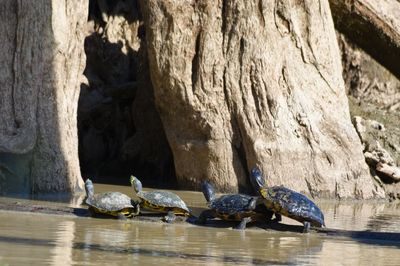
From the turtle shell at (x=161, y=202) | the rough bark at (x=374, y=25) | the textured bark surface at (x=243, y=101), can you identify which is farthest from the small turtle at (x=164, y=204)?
the rough bark at (x=374, y=25)

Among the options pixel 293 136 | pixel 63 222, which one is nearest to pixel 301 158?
pixel 293 136

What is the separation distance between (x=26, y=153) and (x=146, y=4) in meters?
2.90

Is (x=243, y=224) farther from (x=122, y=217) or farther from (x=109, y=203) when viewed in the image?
(x=109, y=203)

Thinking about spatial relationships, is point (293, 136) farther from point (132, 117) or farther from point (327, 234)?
point (327, 234)

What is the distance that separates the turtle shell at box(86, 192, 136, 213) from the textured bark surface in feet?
13.6

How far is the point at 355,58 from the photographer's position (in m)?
17.7

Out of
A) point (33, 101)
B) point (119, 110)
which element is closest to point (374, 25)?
point (119, 110)

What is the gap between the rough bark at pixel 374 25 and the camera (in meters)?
17.2

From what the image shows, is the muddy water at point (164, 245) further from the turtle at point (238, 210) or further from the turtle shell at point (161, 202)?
the turtle shell at point (161, 202)

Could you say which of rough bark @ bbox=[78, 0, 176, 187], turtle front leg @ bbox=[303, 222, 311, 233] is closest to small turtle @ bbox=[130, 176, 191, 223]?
turtle front leg @ bbox=[303, 222, 311, 233]

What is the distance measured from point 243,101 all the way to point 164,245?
6.33 m

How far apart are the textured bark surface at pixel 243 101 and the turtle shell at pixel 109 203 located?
13.6ft

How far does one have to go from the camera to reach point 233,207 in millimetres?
10766

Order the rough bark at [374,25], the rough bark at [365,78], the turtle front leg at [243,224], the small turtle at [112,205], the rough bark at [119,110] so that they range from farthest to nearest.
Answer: the rough bark at [365,78] → the rough bark at [119,110] → the rough bark at [374,25] → the small turtle at [112,205] → the turtle front leg at [243,224]
